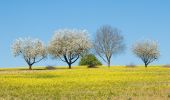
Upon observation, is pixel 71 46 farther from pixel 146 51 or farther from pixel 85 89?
pixel 85 89

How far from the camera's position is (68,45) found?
129 metres

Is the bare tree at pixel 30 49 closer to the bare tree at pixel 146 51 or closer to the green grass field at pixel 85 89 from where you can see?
the bare tree at pixel 146 51

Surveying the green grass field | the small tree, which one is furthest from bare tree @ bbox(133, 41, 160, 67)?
the green grass field

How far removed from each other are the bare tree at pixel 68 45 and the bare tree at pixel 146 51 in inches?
707

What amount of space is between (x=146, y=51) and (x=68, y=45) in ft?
85.4

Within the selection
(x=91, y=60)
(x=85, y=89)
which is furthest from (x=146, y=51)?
(x=85, y=89)

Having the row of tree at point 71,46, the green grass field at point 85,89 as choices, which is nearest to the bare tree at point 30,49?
the row of tree at point 71,46

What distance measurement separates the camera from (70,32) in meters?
136

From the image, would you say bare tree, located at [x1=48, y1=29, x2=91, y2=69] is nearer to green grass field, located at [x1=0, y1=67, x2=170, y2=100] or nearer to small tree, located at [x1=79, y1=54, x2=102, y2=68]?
small tree, located at [x1=79, y1=54, x2=102, y2=68]

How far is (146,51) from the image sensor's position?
143750 mm

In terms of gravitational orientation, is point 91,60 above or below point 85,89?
above

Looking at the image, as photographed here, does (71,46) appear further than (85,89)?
Yes

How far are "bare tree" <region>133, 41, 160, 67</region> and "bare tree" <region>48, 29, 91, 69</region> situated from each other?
58.9ft

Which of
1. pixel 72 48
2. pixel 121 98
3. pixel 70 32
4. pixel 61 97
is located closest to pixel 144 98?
A: pixel 121 98
